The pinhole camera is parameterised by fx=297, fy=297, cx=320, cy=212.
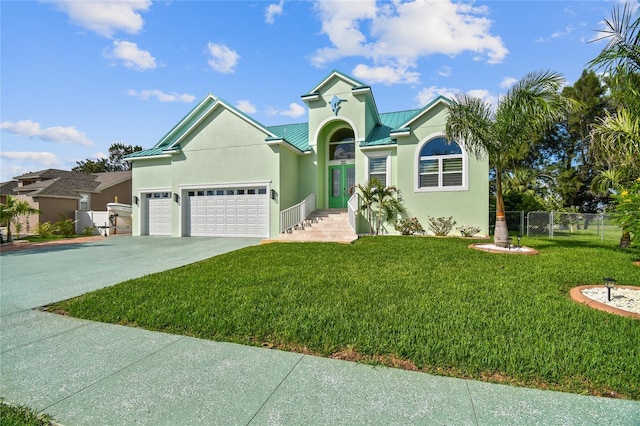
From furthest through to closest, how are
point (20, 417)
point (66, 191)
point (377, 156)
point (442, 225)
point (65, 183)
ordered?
point (65, 183) < point (66, 191) < point (377, 156) < point (442, 225) < point (20, 417)

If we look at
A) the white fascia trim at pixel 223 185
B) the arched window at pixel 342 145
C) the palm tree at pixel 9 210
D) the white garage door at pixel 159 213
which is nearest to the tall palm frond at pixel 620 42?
the arched window at pixel 342 145

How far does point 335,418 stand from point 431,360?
1302mm

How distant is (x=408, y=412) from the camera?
7.89 feet

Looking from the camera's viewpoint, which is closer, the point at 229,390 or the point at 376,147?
the point at 229,390

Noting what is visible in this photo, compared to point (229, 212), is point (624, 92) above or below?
above

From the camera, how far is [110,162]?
170ft

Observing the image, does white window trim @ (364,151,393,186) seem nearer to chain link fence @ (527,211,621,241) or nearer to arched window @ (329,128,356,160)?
arched window @ (329,128,356,160)

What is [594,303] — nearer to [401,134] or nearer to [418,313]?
[418,313]

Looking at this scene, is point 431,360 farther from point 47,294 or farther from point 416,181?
point 416,181

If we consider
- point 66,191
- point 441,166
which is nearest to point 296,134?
point 441,166

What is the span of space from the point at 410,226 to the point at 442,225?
56.1 inches

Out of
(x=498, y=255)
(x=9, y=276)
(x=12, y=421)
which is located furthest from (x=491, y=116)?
(x=9, y=276)

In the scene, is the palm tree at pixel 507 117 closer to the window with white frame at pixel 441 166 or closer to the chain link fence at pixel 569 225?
the window with white frame at pixel 441 166

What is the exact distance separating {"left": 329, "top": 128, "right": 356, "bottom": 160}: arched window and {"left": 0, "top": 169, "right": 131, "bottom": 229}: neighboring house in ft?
68.1
